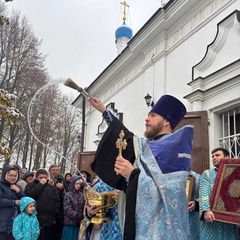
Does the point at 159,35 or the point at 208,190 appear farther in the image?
the point at 159,35

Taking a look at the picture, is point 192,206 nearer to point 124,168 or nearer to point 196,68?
point 124,168

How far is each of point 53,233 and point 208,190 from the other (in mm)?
3553

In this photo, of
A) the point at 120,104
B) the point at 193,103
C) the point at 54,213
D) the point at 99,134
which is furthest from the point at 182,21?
the point at 99,134

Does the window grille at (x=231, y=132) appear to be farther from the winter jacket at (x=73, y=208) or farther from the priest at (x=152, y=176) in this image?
the priest at (x=152, y=176)

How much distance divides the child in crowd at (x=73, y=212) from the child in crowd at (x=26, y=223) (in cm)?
63

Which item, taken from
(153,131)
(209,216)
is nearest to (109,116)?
(153,131)

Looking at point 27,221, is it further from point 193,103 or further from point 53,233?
point 193,103

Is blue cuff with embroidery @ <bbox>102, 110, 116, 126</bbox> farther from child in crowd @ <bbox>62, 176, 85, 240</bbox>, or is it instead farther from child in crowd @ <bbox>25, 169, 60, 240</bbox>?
child in crowd @ <bbox>25, 169, 60, 240</bbox>

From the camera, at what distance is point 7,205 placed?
5.34m

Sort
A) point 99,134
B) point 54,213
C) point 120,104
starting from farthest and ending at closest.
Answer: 1. point 99,134
2. point 120,104
3. point 54,213

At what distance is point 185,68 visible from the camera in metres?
8.42

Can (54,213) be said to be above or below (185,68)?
below

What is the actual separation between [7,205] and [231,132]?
4715mm

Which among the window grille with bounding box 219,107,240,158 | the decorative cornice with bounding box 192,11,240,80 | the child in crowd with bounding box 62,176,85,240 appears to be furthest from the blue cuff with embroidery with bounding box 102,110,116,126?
the decorative cornice with bounding box 192,11,240,80
